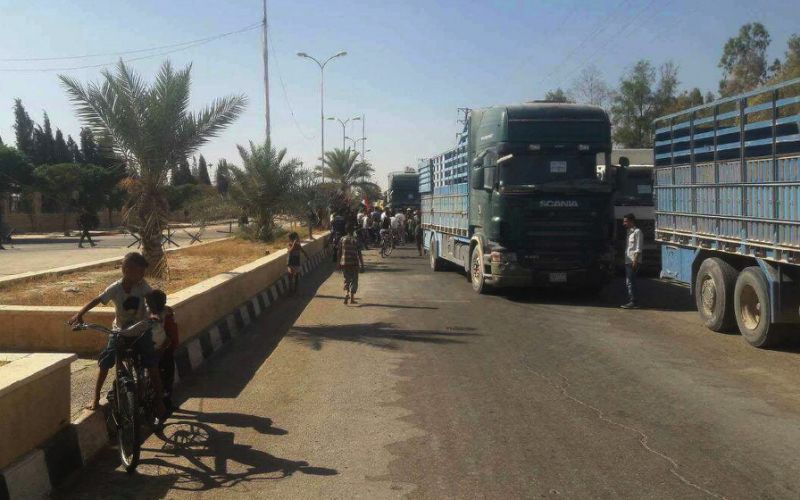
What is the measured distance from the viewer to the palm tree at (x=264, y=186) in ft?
92.5

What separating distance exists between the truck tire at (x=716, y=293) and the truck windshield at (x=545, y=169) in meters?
3.57

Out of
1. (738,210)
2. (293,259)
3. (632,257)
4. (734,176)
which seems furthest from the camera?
(293,259)

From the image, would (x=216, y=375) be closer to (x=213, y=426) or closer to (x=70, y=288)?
(x=213, y=426)

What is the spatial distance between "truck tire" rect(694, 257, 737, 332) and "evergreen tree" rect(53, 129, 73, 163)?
66814 millimetres

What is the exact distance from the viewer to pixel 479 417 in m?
6.47

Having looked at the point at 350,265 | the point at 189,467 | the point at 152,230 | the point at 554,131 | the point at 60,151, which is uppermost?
the point at 60,151

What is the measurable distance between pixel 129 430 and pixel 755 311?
8.03 m

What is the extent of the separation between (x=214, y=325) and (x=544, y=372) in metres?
4.45

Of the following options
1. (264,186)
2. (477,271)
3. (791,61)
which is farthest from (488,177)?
(791,61)

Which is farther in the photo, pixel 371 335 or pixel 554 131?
pixel 554 131

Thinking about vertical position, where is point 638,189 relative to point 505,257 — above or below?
above

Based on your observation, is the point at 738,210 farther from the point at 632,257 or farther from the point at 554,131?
the point at 554,131

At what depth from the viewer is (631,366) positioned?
855 cm

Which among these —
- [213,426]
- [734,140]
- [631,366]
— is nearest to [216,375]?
[213,426]
